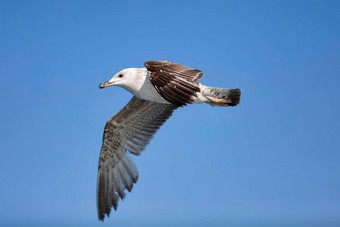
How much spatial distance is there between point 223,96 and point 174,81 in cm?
159

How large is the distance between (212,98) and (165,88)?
159 centimetres

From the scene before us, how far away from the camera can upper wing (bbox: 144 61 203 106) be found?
5.85m

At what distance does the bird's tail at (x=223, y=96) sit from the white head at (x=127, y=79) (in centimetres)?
121

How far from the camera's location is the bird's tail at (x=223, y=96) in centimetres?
729

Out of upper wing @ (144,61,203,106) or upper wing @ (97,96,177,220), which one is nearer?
upper wing @ (144,61,203,106)

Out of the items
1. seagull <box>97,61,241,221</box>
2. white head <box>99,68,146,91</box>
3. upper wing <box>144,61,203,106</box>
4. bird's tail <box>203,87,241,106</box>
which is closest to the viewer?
upper wing <box>144,61,203,106</box>

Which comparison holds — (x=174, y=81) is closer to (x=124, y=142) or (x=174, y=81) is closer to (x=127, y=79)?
Answer: (x=127, y=79)

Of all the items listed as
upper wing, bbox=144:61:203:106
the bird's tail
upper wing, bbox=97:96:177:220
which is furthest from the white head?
the bird's tail

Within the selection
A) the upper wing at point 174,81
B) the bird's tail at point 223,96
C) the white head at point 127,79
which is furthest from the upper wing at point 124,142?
the upper wing at point 174,81

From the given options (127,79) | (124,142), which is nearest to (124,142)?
(124,142)

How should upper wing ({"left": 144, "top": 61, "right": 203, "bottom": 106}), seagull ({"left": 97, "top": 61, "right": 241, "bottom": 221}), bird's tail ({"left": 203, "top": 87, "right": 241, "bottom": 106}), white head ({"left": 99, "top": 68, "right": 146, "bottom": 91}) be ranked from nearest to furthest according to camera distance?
upper wing ({"left": 144, "top": 61, "right": 203, "bottom": 106}) → white head ({"left": 99, "top": 68, "right": 146, "bottom": 91}) → bird's tail ({"left": 203, "top": 87, "right": 241, "bottom": 106}) → seagull ({"left": 97, "top": 61, "right": 241, "bottom": 221})

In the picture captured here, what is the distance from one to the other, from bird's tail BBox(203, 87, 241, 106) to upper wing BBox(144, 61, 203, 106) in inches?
38.2

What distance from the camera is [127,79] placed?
7.07 m

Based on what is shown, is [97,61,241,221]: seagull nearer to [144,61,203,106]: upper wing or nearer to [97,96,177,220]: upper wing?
[97,96,177,220]: upper wing
